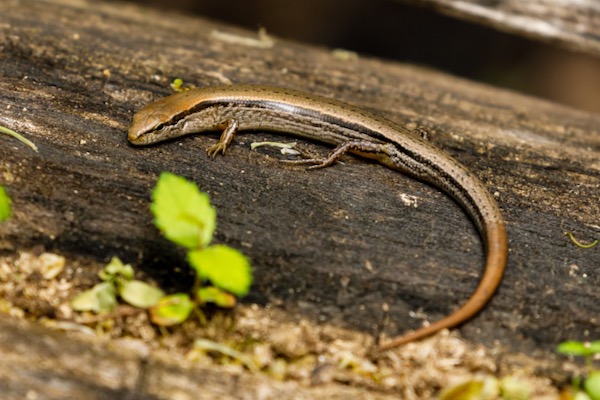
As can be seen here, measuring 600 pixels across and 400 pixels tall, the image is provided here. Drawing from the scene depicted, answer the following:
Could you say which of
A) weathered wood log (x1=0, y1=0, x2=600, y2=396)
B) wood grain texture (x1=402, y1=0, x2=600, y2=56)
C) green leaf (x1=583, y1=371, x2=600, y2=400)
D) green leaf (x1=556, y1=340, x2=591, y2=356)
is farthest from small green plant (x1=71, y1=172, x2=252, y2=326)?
wood grain texture (x1=402, y1=0, x2=600, y2=56)

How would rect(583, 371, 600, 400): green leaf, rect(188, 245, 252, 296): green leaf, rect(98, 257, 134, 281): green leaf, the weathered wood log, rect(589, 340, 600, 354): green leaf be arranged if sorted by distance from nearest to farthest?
rect(188, 245, 252, 296): green leaf → rect(583, 371, 600, 400): green leaf → rect(589, 340, 600, 354): green leaf → rect(98, 257, 134, 281): green leaf → the weathered wood log

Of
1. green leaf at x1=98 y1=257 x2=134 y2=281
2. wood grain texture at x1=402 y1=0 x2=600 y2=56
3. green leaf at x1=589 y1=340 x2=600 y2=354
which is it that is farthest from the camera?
wood grain texture at x1=402 y1=0 x2=600 y2=56

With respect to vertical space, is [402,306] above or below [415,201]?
below

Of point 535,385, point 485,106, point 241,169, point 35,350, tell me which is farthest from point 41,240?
point 485,106

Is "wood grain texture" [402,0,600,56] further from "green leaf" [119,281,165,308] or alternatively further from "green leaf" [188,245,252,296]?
"green leaf" [119,281,165,308]

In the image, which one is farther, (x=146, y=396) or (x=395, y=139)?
(x=395, y=139)

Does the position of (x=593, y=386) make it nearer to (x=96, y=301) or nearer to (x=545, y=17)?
(x=96, y=301)

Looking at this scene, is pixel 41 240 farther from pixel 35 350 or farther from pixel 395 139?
pixel 395 139
